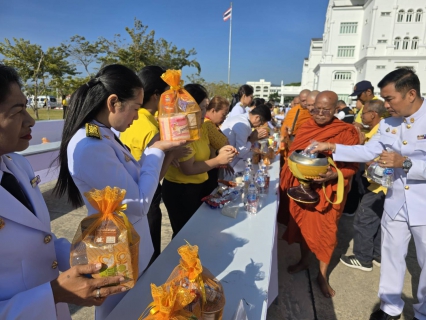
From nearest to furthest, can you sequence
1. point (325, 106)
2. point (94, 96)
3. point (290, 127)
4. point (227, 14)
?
point (94, 96) → point (325, 106) → point (290, 127) → point (227, 14)

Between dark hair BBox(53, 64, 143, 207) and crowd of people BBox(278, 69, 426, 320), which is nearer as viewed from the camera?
dark hair BBox(53, 64, 143, 207)

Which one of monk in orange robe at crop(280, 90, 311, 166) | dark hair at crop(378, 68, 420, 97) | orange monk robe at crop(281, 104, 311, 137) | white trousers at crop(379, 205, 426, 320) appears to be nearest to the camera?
dark hair at crop(378, 68, 420, 97)

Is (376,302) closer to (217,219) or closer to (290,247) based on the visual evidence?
(290,247)

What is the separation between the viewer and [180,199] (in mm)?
2256

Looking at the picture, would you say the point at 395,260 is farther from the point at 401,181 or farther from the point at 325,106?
the point at 325,106

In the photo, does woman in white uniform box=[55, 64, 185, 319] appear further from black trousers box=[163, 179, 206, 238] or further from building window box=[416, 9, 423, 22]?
building window box=[416, 9, 423, 22]

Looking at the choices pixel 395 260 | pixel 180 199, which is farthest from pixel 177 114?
pixel 395 260

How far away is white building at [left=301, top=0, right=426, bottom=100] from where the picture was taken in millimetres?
32031

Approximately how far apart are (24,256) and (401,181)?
2.41 m

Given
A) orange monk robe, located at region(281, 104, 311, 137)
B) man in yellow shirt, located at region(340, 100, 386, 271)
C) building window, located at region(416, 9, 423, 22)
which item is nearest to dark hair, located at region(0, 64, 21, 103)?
man in yellow shirt, located at region(340, 100, 386, 271)

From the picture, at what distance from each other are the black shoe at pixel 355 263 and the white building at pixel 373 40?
3295cm

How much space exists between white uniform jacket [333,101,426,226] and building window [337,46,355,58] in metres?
42.9

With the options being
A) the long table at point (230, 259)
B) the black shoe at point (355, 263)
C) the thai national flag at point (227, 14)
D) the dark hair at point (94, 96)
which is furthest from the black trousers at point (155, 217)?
the thai national flag at point (227, 14)

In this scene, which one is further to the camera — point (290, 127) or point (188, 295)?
point (290, 127)
